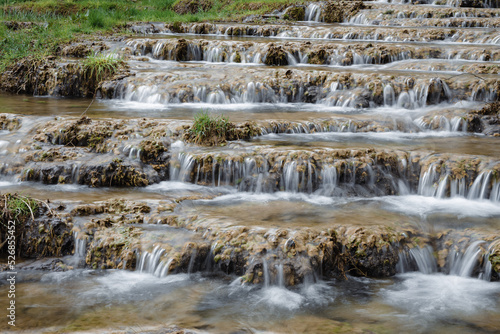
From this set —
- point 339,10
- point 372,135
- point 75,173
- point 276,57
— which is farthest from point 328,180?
point 339,10

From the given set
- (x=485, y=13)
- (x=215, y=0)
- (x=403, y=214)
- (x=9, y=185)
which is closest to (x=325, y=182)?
(x=403, y=214)

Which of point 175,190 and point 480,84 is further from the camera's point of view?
point 480,84

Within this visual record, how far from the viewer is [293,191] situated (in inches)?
233

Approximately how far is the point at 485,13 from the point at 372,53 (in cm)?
583

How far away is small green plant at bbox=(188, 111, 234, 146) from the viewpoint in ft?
21.8

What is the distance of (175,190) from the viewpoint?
591 cm

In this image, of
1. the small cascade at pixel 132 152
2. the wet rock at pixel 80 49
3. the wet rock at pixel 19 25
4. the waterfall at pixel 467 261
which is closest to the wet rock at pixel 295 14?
the wet rock at pixel 80 49

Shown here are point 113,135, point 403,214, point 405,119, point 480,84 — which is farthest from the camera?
point 480,84

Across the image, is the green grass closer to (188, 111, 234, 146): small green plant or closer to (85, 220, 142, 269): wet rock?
(85, 220, 142, 269): wet rock

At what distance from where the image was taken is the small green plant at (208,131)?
6.64 meters

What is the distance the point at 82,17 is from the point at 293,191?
1261cm

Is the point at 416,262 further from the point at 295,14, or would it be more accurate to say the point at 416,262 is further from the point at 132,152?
the point at 295,14

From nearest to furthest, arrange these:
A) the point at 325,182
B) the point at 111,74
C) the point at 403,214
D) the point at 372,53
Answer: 1. the point at 403,214
2. the point at 325,182
3. the point at 111,74
4. the point at 372,53

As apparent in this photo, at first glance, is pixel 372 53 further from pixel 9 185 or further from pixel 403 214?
pixel 9 185
